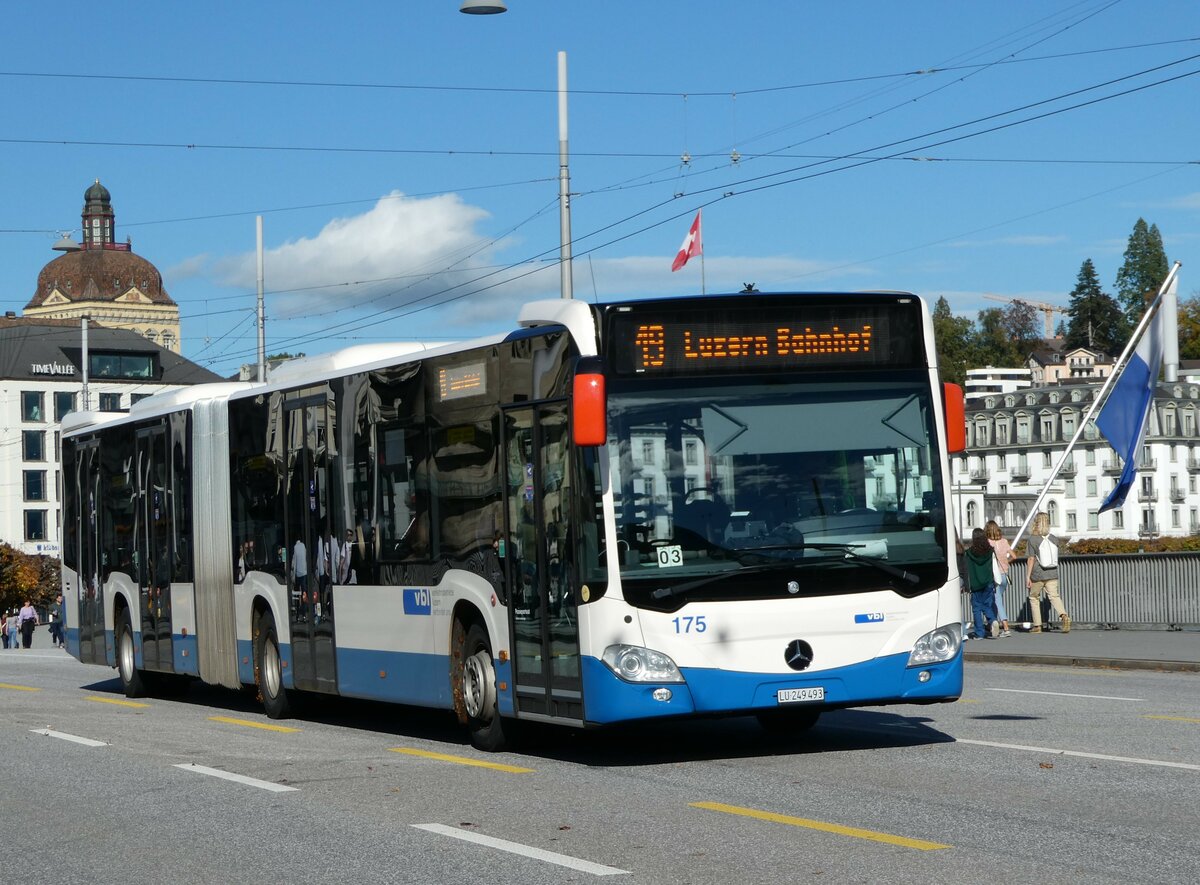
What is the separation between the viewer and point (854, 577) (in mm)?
12523

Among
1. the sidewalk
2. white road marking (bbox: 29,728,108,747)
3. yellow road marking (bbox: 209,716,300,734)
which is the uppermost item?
white road marking (bbox: 29,728,108,747)

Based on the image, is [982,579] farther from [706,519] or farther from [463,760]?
[706,519]

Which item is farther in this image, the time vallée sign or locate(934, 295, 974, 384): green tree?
locate(934, 295, 974, 384): green tree

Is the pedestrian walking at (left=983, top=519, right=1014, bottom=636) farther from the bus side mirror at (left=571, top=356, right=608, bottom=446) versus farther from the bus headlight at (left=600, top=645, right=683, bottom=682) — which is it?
the bus side mirror at (left=571, top=356, right=608, bottom=446)

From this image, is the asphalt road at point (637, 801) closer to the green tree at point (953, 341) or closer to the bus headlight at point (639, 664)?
the bus headlight at point (639, 664)

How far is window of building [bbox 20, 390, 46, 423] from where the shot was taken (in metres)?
134

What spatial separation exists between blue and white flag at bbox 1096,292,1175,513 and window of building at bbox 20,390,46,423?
114 meters

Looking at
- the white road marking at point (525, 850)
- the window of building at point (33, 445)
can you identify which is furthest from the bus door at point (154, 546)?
the window of building at point (33, 445)

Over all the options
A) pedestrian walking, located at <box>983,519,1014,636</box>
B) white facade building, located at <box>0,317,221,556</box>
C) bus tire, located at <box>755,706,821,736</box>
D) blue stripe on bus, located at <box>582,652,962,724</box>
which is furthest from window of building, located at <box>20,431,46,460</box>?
blue stripe on bus, located at <box>582,652,962,724</box>

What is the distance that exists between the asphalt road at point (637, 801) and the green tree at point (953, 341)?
16550 cm

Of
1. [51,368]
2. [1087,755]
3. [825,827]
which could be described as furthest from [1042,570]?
[51,368]

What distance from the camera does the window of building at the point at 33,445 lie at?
13275cm

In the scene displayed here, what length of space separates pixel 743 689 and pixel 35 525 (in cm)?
12572

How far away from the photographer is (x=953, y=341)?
18588 cm
